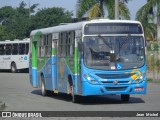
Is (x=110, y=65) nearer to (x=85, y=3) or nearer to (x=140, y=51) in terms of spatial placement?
(x=140, y=51)

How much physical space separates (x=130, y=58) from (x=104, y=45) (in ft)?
3.36

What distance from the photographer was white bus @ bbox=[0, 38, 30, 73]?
49.3 meters

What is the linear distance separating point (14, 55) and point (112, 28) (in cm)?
3257

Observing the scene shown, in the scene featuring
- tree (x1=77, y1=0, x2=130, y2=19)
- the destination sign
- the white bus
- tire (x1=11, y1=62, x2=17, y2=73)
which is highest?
tree (x1=77, y1=0, x2=130, y2=19)

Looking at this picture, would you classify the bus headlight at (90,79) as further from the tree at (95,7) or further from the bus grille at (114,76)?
the tree at (95,7)

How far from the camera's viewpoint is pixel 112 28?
18828 millimetres

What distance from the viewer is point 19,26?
305ft

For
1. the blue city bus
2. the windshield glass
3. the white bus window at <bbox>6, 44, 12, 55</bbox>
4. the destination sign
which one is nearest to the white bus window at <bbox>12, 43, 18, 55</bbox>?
the white bus window at <bbox>6, 44, 12, 55</bbox>

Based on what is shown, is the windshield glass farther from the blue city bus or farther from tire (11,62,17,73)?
tire (11,62,17,73)

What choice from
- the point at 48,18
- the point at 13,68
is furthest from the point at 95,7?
the point at 48,18

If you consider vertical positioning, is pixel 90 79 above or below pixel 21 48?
below

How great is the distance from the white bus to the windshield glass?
3047cm

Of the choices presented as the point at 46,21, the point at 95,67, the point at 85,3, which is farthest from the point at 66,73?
the point at 46,21

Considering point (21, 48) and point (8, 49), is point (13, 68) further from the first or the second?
point (21, 48)
